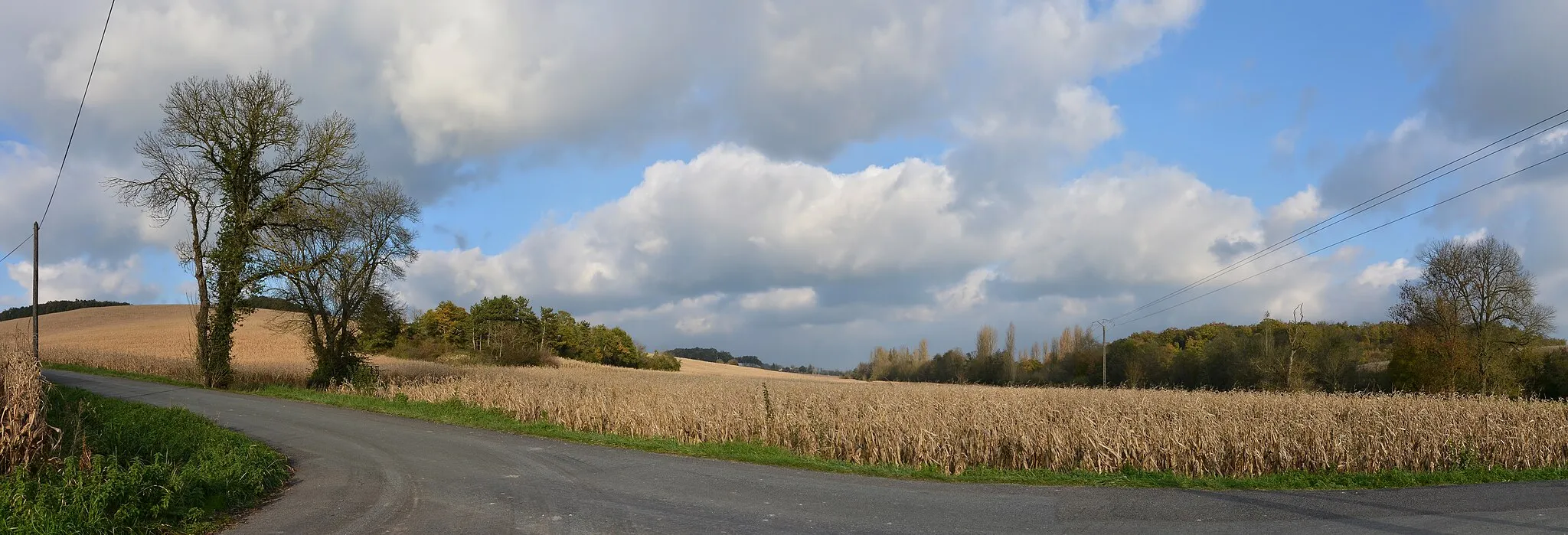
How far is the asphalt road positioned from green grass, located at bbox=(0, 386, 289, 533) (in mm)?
505

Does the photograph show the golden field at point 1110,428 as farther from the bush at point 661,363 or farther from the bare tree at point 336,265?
the bush at point 661,363

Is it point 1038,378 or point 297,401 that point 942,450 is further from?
point 1038,378

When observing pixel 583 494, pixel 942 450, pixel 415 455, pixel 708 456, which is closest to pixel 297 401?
pixel 415 455

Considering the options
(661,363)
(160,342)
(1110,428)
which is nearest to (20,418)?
(1110,428)

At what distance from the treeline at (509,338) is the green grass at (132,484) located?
37.7 metres

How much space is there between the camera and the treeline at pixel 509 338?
204 ft

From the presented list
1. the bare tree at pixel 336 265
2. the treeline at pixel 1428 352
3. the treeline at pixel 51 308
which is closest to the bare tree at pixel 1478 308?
the treeline at pixel 1428 352

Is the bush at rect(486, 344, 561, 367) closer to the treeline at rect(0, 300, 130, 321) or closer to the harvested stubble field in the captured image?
the harvested stubble field

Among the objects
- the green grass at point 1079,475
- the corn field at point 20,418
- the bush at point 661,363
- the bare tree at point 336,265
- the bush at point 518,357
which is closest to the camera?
the corn field at point 20,418

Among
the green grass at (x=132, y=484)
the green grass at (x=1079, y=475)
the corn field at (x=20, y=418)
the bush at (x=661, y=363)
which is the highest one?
the corn field at (x=20, y=418)

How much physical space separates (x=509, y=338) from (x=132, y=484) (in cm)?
5422

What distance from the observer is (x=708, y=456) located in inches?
578

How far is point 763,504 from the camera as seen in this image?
33.0 ft

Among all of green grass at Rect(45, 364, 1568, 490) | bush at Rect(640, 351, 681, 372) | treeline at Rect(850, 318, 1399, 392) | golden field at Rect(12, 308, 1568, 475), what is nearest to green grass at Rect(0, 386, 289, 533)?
green grass at Rect(45, 364, 1568, 490)
